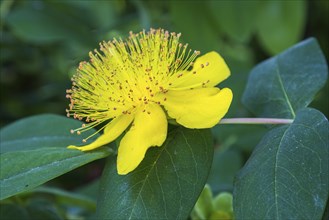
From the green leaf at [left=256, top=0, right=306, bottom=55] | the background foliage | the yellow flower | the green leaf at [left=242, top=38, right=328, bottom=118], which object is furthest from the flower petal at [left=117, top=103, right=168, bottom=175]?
the green leaf at [left=256, top=0, right=306, bottom=55]

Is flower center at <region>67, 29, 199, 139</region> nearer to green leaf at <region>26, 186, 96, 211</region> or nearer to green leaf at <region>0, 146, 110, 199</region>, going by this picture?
green leaf at <region>0, 146, 110, 199</region>

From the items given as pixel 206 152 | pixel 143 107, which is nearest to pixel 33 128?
pixel 143 107

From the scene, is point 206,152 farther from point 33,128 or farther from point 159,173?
point 33,128

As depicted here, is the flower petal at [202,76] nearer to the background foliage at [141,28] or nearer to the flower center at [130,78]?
the flower center at [130,78]

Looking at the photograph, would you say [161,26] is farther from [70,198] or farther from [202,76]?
[202,76]

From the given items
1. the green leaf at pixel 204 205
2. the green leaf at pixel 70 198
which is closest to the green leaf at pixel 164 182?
the green leaf at pixel 204 205
